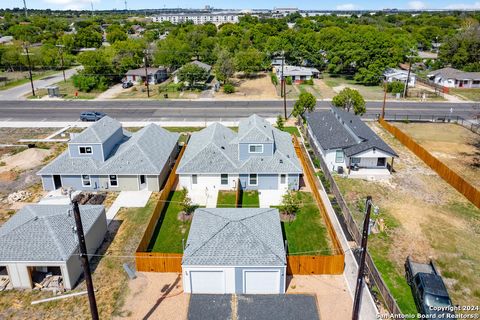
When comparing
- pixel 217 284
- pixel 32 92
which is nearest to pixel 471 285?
pixel 217 284

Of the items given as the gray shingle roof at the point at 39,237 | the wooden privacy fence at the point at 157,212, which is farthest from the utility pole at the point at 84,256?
the wooden privacy fence at the point at 157,212

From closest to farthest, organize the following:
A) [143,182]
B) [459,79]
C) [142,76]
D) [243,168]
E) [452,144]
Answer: [243,168], [143,182], [452,144], [459,79], [142,76]

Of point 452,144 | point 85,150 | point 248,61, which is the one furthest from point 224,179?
point 248,61

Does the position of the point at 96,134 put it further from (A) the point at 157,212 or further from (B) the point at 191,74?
(B) the point at 191,74

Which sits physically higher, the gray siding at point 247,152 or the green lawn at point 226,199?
the gray siding at point 247,152

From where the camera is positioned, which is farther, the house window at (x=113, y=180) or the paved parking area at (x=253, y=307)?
the house window at (x=113, y=180)

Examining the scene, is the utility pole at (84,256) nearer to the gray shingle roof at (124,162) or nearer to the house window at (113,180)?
the gray shingle roof at (124,162)

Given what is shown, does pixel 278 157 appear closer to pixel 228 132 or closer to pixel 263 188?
pixel 263 188
